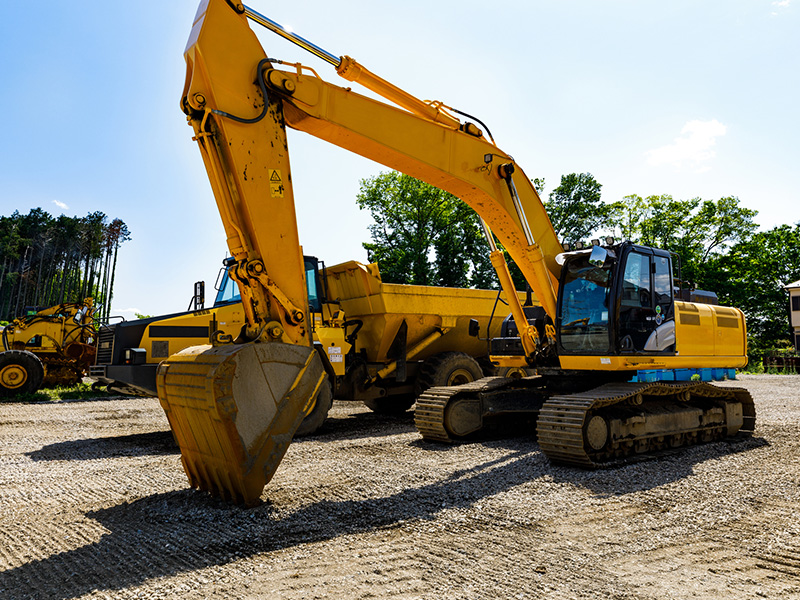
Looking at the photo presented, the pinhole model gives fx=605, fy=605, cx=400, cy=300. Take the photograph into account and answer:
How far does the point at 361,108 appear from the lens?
6223 millimetres

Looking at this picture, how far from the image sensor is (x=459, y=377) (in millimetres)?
11469

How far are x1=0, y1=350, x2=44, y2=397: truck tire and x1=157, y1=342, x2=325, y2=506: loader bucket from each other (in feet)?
41.8

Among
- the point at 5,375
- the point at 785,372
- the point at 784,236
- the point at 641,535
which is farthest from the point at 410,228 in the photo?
the point at 641,535

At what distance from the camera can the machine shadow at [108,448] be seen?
7.91 meters

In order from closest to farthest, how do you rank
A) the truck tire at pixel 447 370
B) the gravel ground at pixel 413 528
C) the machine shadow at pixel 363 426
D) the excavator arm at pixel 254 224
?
the gravel ground at pixel 413 528
the excavator arm at pixel 254 224
the machine shadow at pixel 363 426
the truck tire at pixel 447 370

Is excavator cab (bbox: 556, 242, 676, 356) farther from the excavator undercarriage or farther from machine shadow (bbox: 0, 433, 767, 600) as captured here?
machine shadow (bbox: 0, 433, 767, 600)

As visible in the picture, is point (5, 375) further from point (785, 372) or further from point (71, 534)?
point (785, 372)

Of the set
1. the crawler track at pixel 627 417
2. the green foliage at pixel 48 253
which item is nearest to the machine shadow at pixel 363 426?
the crawler track at pixel 627 417

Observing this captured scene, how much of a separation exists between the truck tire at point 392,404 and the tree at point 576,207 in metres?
30.9

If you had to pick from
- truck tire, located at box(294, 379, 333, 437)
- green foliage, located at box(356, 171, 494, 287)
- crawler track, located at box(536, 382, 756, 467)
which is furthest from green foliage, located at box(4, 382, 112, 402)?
green foliage, located at box(356, 171, 494, 287)

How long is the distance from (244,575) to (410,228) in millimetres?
37899

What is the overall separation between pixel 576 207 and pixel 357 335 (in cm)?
3325

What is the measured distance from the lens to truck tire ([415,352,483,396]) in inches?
433

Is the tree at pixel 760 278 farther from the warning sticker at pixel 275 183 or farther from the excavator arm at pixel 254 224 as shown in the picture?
the warning sticker at pixel 275 183
